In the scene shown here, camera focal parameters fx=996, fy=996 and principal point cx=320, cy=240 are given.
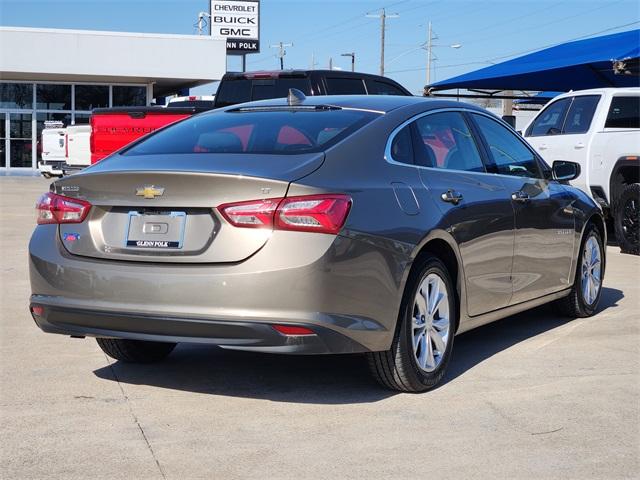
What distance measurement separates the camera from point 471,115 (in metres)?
6.46

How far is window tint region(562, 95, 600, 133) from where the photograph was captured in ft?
43.2

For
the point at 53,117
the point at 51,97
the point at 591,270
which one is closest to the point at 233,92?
the point at 591,270

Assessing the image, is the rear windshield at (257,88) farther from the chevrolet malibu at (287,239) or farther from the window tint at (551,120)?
the chevrolet malibu at (287,239)

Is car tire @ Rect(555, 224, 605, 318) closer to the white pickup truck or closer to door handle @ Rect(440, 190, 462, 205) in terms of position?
door handle @ Rect(440, 190, 462, 205)

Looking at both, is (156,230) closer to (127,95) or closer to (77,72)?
(77,72)

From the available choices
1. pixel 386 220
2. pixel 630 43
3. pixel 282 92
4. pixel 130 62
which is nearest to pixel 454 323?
pixel 386 220

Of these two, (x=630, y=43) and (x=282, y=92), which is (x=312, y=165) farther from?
(x=630, y=43)

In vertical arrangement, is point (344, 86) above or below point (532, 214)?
above

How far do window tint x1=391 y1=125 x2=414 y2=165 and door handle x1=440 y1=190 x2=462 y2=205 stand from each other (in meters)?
0.27

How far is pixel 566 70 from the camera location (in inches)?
830

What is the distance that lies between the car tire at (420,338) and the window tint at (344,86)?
7868 millimetres

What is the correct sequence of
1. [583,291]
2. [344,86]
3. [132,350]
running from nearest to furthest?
[132,350], [583,291], [344,86]

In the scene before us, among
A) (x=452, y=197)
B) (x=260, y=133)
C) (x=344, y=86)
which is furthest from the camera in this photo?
(x=344, y=86)

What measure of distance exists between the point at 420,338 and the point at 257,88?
850 centimetres
